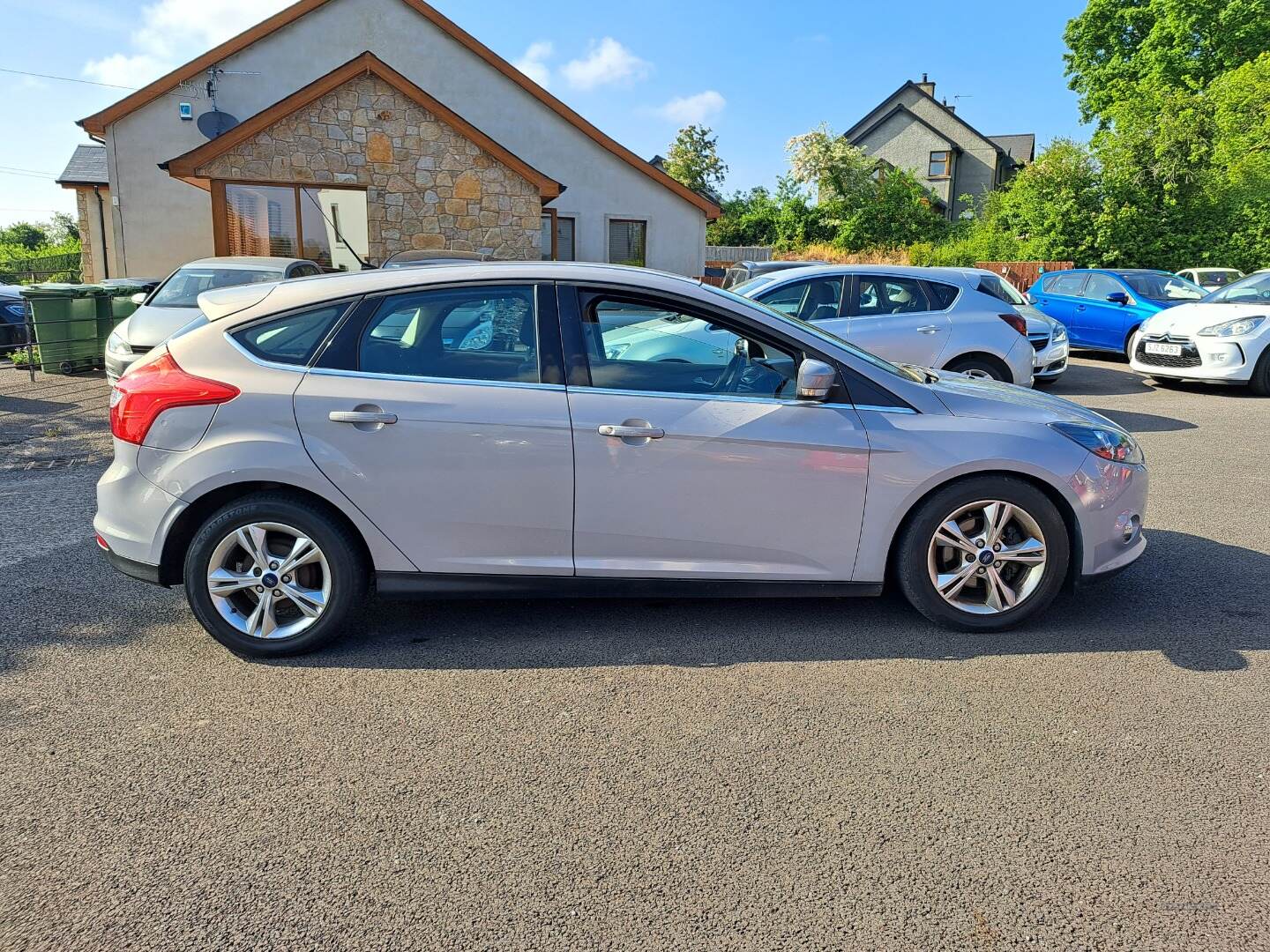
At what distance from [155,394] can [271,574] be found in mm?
902

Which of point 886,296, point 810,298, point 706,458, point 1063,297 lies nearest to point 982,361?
point 886,296

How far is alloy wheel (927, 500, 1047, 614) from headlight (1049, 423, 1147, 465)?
0.45 meters

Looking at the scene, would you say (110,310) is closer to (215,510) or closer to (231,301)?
(231,301)

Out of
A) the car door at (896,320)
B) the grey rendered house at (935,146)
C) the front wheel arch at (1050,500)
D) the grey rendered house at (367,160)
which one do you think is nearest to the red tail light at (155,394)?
the front wheel arch at (1050,500)

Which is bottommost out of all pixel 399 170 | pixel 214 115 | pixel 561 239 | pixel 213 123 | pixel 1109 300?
pixel 1109 300

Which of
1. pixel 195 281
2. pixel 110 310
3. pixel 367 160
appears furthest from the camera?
pixel 367 160

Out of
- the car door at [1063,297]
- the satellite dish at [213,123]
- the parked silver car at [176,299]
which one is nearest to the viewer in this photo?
the parked silver car at [176,299]

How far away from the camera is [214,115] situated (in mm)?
19312

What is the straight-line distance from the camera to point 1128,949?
2320mm

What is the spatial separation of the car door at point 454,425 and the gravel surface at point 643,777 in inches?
21.4

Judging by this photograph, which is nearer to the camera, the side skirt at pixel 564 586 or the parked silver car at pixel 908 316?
the side skirt at pixel 564 586

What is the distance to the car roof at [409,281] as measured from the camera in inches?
159

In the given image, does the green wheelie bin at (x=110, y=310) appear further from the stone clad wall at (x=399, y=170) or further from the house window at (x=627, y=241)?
the house window at (x=627, y=241)

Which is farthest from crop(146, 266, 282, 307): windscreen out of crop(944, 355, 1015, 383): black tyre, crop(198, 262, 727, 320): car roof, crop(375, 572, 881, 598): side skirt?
crop(375, 572, 881, 598): side skirt
